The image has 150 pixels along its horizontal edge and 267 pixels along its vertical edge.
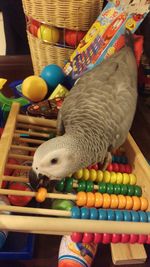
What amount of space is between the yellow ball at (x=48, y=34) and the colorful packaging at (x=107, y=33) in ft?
0.29

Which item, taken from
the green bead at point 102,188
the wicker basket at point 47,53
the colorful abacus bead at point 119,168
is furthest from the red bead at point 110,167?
the wicker basket at point 47,53

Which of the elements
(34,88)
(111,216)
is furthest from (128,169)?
(34,88)

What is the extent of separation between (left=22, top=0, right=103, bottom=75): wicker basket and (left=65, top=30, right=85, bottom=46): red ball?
19mm

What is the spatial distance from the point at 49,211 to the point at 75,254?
4.3 inches

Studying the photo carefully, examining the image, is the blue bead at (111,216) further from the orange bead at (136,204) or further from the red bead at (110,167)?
the red bead at (110,167)

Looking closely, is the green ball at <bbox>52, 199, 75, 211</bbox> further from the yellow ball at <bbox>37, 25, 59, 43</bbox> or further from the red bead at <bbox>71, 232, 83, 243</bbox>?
the yellow ball at <bbox>37, 25, 59, 43</bbox>

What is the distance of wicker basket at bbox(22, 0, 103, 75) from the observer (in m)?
0.89

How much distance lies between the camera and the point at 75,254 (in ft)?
1.78

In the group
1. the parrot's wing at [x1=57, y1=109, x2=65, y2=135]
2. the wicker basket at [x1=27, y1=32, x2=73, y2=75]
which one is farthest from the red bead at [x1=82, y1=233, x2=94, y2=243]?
the wicker basket at [x1=27, y1=32, x2=73, y2=75]

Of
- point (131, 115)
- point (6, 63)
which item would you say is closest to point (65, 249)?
point (131, 115)

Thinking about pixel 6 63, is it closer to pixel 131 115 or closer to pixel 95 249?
pixel 131 115

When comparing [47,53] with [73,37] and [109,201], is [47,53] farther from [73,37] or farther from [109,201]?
[109,201]

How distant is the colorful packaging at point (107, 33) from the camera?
0.86m

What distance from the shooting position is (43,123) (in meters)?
0.81
